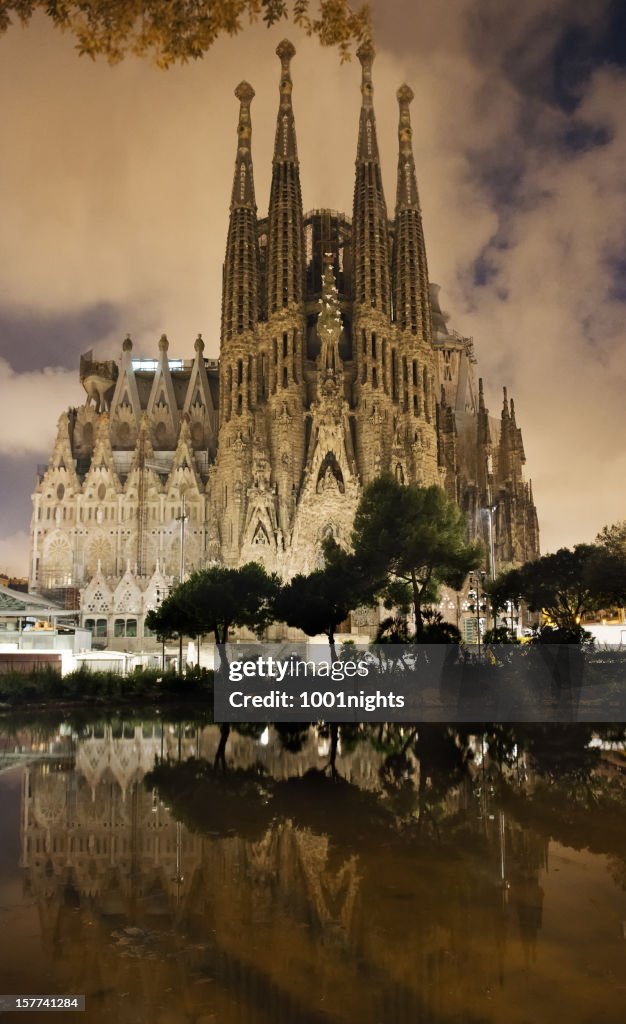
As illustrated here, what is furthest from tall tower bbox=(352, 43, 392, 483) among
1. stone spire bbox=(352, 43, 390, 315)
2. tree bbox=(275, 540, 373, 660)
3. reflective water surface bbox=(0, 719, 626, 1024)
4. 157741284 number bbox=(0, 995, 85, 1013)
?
157741284 number bbox=(0, 995, 85, 1013)

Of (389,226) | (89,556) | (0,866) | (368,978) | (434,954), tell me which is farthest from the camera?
(389,226)

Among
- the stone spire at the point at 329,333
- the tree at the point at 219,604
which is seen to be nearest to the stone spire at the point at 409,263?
the stone spire at the point at 329,333

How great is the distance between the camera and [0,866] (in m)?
8.38

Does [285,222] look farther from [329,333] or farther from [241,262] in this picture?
[329,333]

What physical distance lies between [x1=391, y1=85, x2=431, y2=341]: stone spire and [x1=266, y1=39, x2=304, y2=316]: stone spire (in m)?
7.72

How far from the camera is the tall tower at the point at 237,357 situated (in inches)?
2333

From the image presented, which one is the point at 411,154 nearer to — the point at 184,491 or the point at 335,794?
the point at 184,491

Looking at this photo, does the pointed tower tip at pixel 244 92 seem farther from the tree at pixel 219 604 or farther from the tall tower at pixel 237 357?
the tree at pixel 219 604

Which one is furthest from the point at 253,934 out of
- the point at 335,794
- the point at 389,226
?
the point at 389,226

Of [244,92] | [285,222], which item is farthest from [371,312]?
[244,92]

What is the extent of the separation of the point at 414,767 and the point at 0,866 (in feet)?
25.7

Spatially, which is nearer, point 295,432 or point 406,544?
point 406,544

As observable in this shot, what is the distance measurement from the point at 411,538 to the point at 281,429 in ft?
90.3

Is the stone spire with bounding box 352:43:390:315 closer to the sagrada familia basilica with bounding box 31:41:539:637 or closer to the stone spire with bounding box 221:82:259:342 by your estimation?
the sagrada familia basilica with bounding box 31:41:539:637
